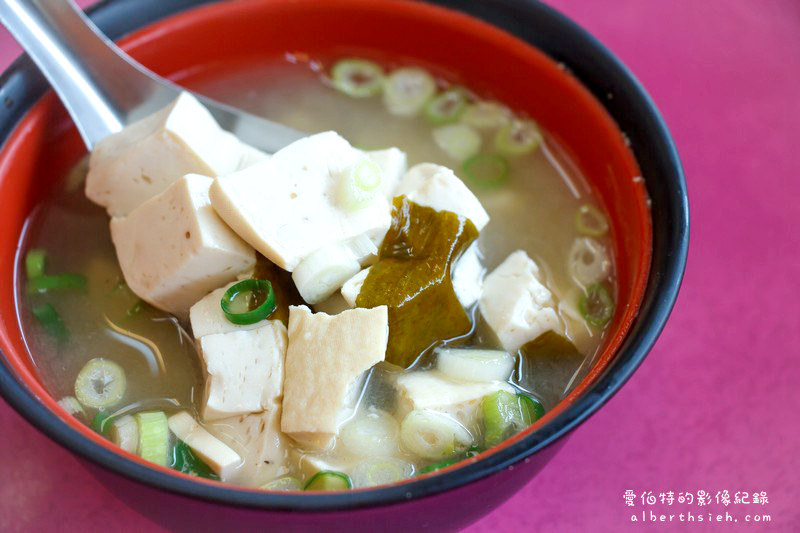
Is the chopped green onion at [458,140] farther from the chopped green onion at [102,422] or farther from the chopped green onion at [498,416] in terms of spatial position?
the chopped green onion at [102,422]

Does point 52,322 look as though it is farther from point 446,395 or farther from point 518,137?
point 518,137

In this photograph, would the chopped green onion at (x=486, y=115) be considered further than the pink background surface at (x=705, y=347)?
Yes

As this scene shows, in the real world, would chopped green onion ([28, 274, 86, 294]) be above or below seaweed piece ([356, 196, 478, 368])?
above

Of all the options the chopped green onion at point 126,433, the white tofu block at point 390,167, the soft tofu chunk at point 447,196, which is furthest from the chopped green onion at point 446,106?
the chopped green onion at point 126,433

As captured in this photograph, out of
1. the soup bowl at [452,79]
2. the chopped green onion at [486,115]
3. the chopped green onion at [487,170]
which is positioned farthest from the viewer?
the chopped green onion at [486,115]

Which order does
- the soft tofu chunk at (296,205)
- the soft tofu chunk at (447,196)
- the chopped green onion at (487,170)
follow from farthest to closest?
1. the chopped green onion at (487,170)
2. the soft tofu chunk at (447,196)
3. the soft tofu chunk at (296,205)

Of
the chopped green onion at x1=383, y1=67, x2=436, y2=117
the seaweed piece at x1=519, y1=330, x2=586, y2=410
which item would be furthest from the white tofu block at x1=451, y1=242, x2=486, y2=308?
the chopped green onion at x1=383, y1=67, x2=436, y2=117

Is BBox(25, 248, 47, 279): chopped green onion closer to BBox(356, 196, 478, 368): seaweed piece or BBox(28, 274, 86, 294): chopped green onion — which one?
BBox(28, 274, 86, 294): chopped green onion

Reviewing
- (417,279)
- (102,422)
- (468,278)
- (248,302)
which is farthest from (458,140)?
(102,422)

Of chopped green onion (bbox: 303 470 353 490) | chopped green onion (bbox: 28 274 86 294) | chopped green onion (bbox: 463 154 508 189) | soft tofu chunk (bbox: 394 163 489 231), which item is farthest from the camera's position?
chopped green onion (bbox: 463 154 508 189)
